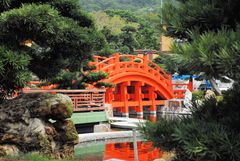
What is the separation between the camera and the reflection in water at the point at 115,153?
30.1 ft

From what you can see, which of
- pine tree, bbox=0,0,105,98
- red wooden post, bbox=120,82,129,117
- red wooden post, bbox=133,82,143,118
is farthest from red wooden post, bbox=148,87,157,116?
pine tree, bbox=0,0,105,98

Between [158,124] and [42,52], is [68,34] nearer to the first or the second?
[42,52]

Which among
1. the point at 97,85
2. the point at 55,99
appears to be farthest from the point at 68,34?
the point at 97,85

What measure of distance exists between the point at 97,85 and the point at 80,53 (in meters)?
9.83

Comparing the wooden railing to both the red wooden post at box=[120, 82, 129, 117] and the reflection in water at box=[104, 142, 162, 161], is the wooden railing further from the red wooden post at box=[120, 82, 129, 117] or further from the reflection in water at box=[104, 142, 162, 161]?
the red wooden post at box=[120, 82, 129, 117]

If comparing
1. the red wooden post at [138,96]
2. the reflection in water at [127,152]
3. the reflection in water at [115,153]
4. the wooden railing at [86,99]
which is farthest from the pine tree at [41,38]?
the red wooden post at [138,96]

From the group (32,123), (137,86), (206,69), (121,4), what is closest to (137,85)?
(137,86)

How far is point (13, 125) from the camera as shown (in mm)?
5328

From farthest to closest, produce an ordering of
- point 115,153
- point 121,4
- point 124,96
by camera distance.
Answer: point 121,4
point 124,96
point 115,153

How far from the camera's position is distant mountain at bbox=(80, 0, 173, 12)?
74.4 m

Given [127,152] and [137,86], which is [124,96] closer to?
[137,86]

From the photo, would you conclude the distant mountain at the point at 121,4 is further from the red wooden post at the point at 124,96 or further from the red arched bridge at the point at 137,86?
the red wooden post at the point at 124,96

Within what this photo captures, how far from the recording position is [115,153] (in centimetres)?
992

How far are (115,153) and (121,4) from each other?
253 ft
